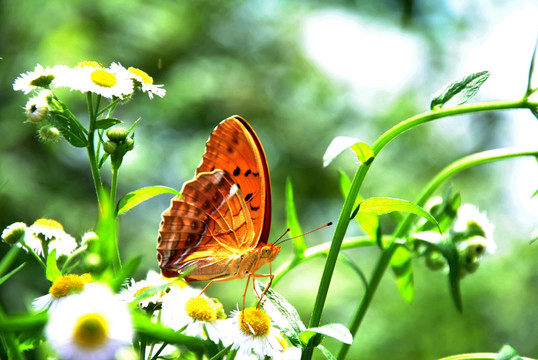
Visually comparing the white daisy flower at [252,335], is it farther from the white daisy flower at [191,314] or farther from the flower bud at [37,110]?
the flower bud at [37,110]

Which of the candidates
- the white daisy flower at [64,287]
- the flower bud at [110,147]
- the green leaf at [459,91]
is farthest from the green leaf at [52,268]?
the green leaf at [459,91]

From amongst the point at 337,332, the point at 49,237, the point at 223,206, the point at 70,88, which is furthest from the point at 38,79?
the point at 337,332

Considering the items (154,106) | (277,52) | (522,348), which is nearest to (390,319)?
(522,348)

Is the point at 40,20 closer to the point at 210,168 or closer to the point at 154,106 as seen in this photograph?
the point at 154,106

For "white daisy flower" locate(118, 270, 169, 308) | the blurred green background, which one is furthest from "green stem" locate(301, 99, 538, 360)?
the blurred green background

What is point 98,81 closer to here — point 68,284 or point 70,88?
point 70,88

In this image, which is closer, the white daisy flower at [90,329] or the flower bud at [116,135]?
the white daisy flower at [90,329]

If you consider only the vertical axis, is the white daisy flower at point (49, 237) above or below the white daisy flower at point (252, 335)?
above
